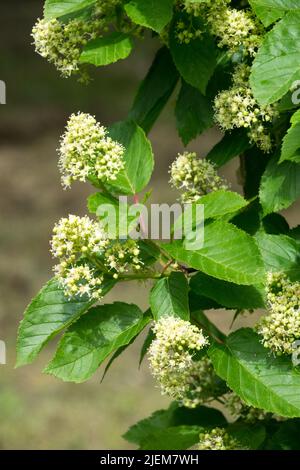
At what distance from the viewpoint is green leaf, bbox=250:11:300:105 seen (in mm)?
1734

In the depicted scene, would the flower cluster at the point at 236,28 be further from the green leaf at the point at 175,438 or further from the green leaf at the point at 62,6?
the green leaf at the point at 175,438

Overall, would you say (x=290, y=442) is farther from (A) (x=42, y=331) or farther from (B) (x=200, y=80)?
(B) (x=200, y=80)

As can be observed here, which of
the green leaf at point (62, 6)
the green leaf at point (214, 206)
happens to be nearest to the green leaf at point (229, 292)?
the green leaf at point (214, 206)

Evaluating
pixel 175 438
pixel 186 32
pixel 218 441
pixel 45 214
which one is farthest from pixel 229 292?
pixel 45 214

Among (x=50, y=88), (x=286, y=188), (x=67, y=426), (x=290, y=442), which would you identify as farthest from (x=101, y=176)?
(x=50, y=88)

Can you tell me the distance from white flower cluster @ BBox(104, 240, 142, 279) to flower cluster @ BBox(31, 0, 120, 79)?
1.54 feet

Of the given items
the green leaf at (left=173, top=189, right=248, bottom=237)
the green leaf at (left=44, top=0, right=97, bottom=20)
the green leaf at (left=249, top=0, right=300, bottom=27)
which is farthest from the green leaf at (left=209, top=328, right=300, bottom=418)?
the green leaf at (left=44, top=0, right=97, bottom=20)

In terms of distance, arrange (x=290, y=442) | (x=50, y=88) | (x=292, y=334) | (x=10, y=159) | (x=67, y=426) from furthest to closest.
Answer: (x=50, y=88)
(x=10, y=159)
(x=67, y=426)
(x=290, y=442)
(x=292, y=334)

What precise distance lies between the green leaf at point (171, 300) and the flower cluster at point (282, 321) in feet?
0.52

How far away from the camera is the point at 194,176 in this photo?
198 cm

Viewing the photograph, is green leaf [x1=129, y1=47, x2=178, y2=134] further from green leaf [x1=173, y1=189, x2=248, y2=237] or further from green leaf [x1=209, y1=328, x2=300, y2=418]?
green leaf [x1=209, y1=328, x2=300, y2=418]

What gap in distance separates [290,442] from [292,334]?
1.43 feet

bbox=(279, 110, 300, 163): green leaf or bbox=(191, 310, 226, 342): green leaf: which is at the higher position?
bbox=(279, 110, 300, 163): green leaf

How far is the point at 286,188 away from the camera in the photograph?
1.87 meters
